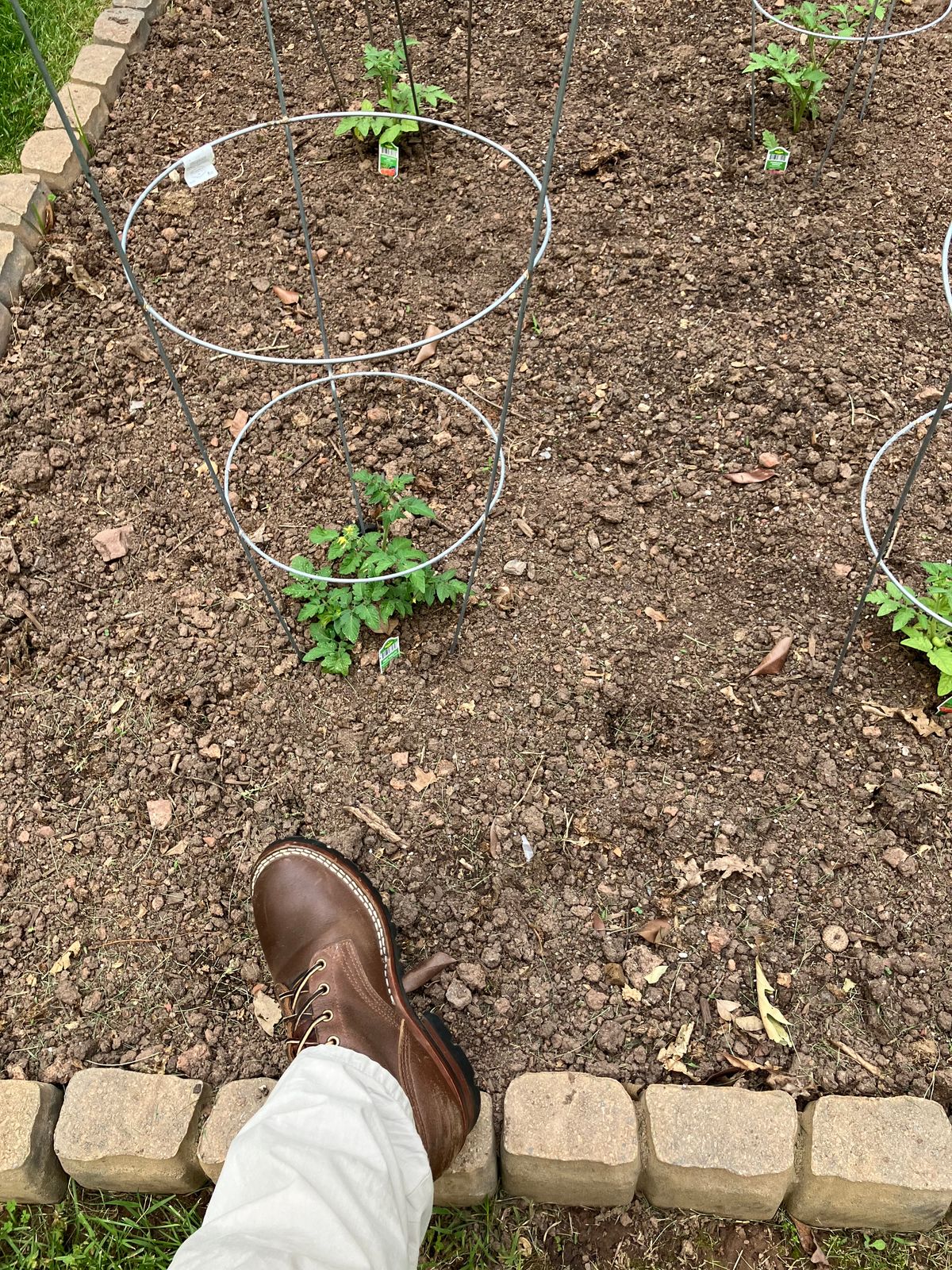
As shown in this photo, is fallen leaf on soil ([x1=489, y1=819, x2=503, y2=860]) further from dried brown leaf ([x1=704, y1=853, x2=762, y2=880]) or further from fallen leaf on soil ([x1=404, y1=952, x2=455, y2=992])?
dried brown leaf ([x1=704, y1=853, x2=762, y2=880])

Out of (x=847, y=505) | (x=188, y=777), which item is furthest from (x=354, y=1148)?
(x=847, y=505)

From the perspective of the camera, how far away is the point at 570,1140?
4.59 ft

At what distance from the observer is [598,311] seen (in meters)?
2.46

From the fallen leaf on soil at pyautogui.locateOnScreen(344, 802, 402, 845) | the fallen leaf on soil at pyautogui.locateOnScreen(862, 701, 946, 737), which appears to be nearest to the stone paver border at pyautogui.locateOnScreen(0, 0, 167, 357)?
the fallen leaf on soil at pyautogui.locateOnScreen(344, 802, 402, 845)

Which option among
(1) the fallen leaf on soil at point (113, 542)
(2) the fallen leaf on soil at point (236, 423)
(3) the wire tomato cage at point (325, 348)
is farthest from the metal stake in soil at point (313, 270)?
(1) the fallen leaf on soil at point (113, 542)

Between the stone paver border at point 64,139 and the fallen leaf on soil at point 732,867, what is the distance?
86.4 inches

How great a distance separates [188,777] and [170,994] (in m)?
0.41

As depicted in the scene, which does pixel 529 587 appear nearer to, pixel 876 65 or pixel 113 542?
pixel 113 542

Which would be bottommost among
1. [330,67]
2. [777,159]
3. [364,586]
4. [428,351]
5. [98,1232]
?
[98,1232]

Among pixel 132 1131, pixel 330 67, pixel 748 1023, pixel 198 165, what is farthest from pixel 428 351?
pixel 132 1131

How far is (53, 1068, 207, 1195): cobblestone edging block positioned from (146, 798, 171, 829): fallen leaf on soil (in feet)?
1.46

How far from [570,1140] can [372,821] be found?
0.65 m

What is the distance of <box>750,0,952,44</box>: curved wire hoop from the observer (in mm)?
2443

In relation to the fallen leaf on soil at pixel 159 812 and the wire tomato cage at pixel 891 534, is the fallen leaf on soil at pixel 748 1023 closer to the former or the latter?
the wire tomato cage at pixel 891 534
